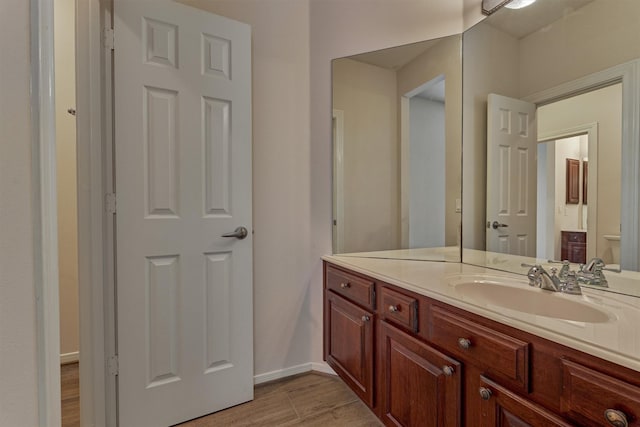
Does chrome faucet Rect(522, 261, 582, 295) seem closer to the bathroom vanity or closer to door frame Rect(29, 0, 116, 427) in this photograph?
the bathroom vanity

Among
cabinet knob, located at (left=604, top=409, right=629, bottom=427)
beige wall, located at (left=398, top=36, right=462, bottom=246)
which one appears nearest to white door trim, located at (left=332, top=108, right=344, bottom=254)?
beige wall, located at (left=398, top=36, right=462, bottom=246)

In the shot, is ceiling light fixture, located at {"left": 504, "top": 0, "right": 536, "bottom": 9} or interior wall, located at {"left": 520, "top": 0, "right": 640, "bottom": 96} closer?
interior wall, located at {"left": 520, "top": 0, "right": 640, "bottom": 96}

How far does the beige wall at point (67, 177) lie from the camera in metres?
1.98

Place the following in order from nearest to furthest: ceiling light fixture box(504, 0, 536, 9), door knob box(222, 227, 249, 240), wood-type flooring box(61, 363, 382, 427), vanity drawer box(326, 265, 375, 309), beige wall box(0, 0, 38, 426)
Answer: beige wall box(0, 0, 38, 426) → ceiling light fixture box(504, 0, 536, 9) → vanity drawer box(326, 265, 375, 309) → wood-type flooring box(61, 363, 382, 427) → door knob box(222, 227, 249, 240)

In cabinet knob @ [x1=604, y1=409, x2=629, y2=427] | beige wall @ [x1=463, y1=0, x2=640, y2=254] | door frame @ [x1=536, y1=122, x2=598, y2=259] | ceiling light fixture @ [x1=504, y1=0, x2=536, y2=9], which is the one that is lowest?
cabinet knob @ [x1=604, y1=409, x2=629, y2=427]

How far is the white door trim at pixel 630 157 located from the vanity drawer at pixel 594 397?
608 millimetres

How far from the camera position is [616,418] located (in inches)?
23.4

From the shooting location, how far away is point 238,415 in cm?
157

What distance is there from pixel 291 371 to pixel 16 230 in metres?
1.76

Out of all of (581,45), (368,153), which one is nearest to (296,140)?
(368,153)

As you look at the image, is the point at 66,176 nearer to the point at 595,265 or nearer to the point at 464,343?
the point at 464,343

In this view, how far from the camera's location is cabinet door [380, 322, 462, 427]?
976mm

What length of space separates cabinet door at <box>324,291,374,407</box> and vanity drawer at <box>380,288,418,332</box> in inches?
5.2

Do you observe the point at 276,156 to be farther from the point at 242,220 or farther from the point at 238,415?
the point at 238,415
